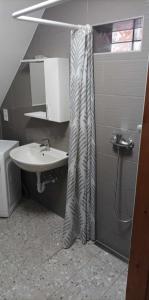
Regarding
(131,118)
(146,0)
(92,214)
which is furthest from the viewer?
(92,214)

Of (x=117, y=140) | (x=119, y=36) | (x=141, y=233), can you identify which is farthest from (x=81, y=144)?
(x=141, y=233)

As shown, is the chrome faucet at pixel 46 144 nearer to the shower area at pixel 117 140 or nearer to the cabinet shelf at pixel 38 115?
the cabinet shelf at pixel 38 115

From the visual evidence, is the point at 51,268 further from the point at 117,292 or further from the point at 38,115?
the point at 38,115

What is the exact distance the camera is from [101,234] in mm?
2164

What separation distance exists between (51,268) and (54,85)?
159 cm

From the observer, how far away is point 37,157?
2.41 m

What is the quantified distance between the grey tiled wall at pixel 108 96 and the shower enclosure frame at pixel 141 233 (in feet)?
2.73

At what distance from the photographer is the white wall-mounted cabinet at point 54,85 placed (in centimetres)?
195

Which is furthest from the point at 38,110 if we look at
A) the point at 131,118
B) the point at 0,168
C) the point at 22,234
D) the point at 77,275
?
the point at 77,275

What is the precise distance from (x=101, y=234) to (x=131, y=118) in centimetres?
117

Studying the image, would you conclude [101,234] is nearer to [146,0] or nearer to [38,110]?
[38,110]

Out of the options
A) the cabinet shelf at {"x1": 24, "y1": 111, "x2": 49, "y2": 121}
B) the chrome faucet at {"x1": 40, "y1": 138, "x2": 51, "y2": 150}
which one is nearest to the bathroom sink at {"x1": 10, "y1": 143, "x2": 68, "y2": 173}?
the chrome faucet at {"x1": 40, "y1": 138, "x2": 51, "y2": 150}

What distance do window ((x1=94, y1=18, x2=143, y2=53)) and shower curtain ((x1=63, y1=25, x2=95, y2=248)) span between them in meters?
0.08

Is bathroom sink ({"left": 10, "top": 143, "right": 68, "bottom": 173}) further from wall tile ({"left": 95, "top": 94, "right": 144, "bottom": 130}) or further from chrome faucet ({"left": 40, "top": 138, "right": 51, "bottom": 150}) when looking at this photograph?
wall tile ({"left": 95, "top": 94, "right": 144, "bottom": 130})
